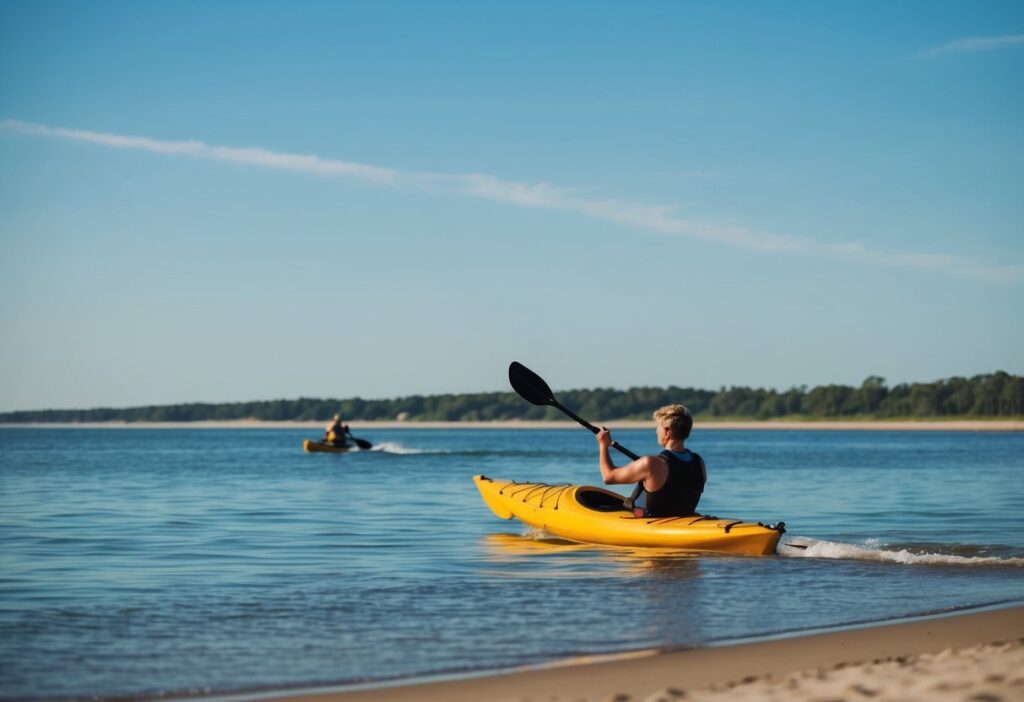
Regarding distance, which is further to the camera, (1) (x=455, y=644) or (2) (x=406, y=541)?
(2) (x=406, y=541)

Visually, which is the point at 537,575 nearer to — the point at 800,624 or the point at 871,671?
the point at 800,624

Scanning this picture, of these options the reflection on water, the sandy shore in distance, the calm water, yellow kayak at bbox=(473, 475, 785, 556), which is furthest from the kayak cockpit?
the sandy shore in distance

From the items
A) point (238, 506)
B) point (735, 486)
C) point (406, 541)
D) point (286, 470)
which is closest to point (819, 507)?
point (735, 486)

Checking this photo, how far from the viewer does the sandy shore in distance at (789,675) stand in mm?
4855

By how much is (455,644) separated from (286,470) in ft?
97.3

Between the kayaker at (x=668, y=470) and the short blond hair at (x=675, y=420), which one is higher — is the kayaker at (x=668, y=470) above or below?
below

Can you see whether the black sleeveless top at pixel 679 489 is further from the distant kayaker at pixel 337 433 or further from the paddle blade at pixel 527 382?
the distant kayaker at pixel 337 433

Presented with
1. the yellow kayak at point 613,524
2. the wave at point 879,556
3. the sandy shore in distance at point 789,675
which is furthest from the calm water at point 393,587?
the sandy shore in distance at point 789,675

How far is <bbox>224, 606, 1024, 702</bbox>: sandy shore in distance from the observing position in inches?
191

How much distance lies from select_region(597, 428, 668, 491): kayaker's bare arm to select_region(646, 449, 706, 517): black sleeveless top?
0.10m

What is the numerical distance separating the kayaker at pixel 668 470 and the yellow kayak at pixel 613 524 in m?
0.16

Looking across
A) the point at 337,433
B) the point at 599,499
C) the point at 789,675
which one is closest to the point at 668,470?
the point at 599,499

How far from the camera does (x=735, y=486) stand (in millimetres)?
26016

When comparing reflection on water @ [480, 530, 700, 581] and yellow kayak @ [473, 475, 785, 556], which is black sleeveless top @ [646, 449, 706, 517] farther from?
reflection on water @ [480, 530, 700, 581]
